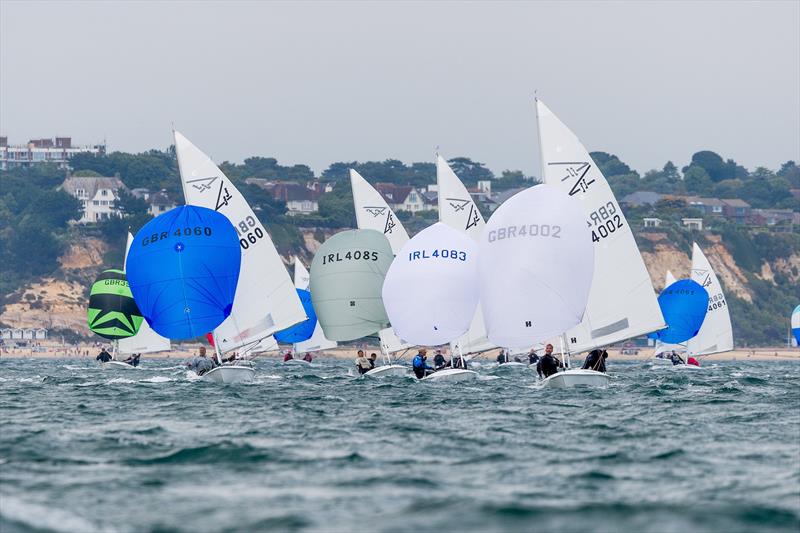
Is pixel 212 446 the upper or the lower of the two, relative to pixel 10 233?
lower

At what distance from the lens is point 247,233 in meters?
45.2

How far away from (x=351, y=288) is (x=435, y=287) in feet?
28.4

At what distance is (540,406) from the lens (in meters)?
29.9

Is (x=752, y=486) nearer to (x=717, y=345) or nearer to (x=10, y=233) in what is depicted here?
(x=717, y=345)

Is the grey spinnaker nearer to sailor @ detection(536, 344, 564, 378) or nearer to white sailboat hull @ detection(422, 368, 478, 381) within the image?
white sailboat hull @ detection(422, 368, 478, 381)

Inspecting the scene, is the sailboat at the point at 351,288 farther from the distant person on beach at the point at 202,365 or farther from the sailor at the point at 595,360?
the sailor at the point at 595,360

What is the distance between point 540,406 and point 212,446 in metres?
10.7

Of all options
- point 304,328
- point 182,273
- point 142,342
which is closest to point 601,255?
point 182,273

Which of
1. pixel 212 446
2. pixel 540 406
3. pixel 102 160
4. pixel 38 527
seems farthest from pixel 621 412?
pixel 102 160

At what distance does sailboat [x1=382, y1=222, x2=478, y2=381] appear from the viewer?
41.2 metres

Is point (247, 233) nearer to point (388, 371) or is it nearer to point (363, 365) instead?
point (363, 365)

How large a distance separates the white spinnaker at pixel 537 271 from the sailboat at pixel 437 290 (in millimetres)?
5493

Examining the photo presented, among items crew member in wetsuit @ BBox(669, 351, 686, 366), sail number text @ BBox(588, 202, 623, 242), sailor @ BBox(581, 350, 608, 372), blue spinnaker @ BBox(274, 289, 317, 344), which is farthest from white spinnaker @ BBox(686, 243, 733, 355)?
sailor @ BBox(581, 350, 608, 372)

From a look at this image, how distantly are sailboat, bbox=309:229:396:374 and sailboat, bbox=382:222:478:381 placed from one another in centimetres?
667
